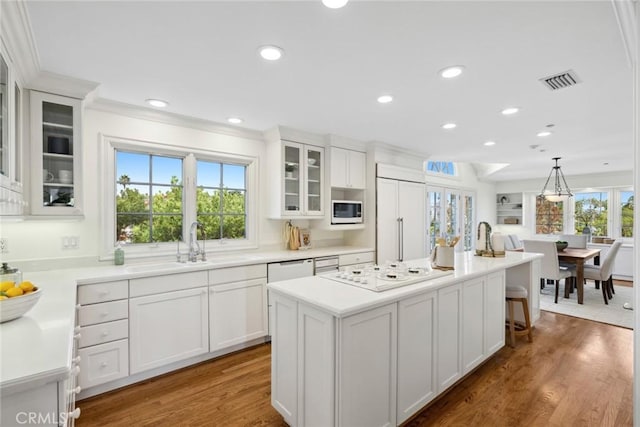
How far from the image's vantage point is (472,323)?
2.52 metres

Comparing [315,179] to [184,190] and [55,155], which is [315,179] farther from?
[55,155]

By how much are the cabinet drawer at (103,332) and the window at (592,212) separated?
9.36 metres

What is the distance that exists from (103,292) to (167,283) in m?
0.46

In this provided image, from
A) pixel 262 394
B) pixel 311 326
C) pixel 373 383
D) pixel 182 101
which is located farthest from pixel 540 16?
pixel 262 394

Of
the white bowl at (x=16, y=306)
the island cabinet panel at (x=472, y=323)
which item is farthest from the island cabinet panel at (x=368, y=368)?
the white bowl at (x=16, y=306)

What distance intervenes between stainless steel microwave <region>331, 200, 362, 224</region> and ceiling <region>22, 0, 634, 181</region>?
3.82ft

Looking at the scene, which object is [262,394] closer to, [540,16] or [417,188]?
[540,16]

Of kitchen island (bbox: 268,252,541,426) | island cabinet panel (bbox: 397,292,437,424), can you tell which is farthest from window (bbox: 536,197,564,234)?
island cabinet panel (bbox: 397,292,437,424)

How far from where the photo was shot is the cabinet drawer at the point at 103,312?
226 cm

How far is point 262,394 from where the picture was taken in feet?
7.86

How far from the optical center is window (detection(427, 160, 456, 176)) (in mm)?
6945

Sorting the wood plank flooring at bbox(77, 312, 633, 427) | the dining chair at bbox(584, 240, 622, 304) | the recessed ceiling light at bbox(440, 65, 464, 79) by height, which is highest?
the recessed ceiling light at bbox(440, 65, 464, 79)

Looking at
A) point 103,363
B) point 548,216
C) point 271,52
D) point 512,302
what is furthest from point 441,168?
point 103,363

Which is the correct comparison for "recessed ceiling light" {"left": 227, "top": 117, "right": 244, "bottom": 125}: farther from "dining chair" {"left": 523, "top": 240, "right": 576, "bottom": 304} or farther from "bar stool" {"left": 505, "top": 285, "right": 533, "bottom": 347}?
"dining chair" {"left": 523, "top": 240, "right": 576, "bottom": 304}
